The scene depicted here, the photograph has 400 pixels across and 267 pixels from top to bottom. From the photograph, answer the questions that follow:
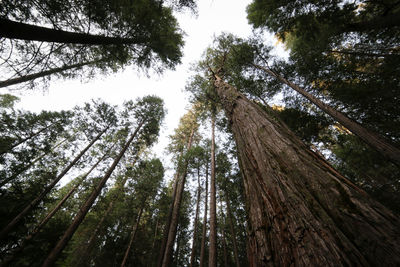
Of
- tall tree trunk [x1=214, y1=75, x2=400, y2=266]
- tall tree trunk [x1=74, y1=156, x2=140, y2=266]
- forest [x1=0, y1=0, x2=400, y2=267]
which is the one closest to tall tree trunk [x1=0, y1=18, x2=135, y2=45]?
forest [x1=0, y1=0, x2=400, y2=267]

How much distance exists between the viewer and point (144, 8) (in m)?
5.52

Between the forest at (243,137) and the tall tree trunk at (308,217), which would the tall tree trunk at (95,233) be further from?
the tall tree trunk at (308,217)

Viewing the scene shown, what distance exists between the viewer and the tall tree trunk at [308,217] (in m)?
0.64

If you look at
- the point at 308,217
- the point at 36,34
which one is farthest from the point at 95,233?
the point at 308,217

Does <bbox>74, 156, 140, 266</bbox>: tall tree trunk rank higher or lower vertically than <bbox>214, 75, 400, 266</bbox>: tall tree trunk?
higher

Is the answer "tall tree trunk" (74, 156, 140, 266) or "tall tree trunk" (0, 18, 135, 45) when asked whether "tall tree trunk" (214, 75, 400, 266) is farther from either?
"tall tree trunk" (74, 156, 140, 266)

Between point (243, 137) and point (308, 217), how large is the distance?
1.14 metres

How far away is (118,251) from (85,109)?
451 inches

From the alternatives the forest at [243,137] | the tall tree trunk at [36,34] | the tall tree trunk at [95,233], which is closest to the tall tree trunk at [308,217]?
the forest at [243,137]

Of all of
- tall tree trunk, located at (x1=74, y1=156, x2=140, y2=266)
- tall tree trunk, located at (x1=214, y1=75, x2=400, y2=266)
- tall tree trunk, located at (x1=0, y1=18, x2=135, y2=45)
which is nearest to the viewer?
tall tree trunk, located at (x1=214, y1=75, x2=400, y2=266)

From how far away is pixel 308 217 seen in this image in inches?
32.3

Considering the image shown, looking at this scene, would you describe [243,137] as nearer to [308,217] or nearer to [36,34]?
[308,217]

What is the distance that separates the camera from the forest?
0.88m

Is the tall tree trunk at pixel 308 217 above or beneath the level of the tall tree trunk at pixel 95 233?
beneath
